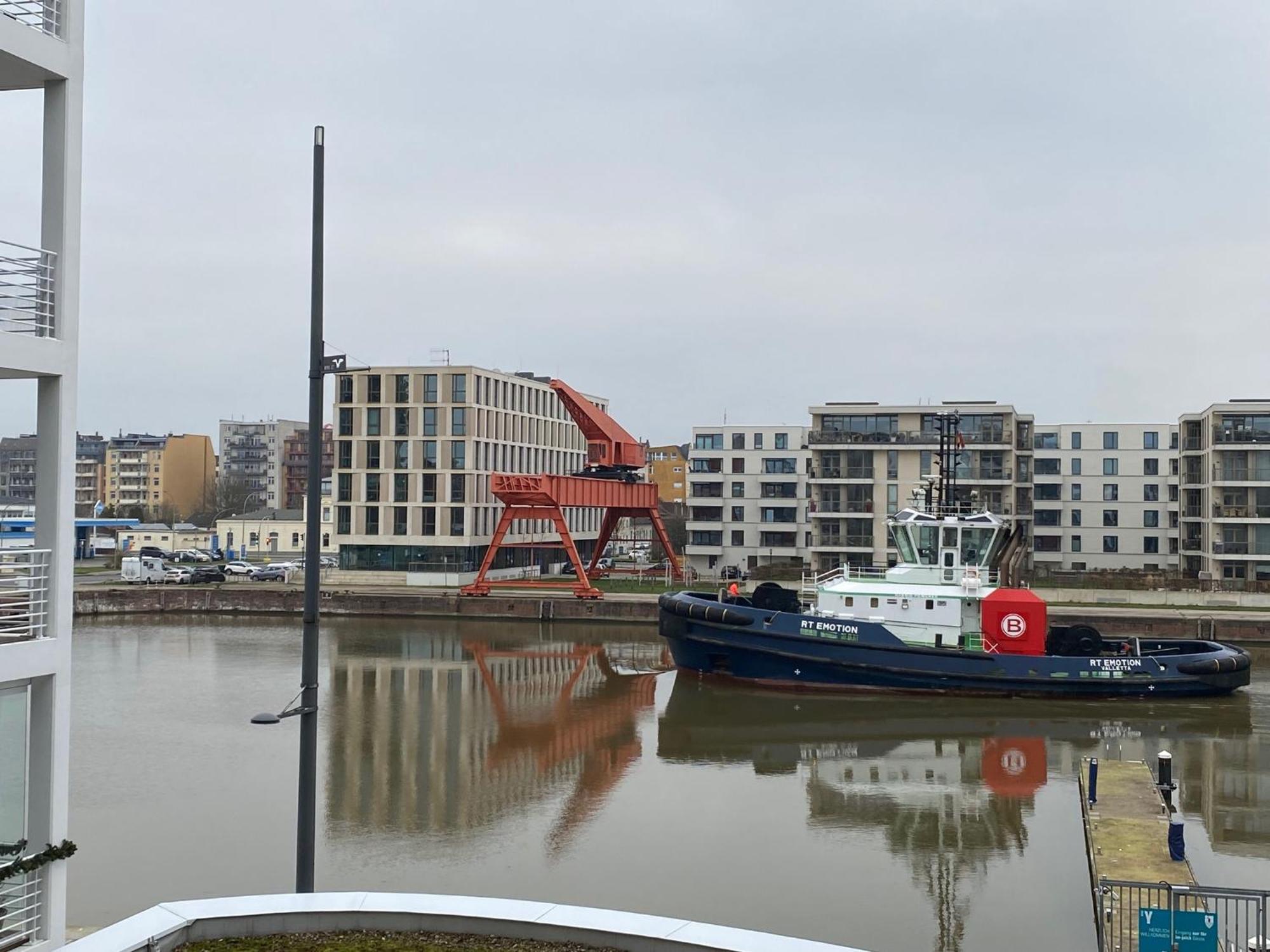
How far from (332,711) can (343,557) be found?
28.3 meters

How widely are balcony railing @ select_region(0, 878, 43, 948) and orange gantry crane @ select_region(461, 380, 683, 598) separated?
106 feet

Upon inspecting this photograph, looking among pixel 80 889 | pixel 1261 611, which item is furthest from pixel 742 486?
pixel 80 889

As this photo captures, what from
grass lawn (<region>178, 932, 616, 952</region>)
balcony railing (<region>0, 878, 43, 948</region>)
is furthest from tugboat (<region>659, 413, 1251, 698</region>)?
balcony railing (<region>0, 878, 43, 948</region>)

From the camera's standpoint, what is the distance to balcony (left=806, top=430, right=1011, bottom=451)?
47.5m

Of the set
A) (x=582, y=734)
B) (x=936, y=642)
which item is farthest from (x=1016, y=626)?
(x=582, y=734)

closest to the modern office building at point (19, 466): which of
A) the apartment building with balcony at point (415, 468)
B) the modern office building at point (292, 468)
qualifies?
the modern office building at point (292, 468)

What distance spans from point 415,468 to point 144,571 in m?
12.2

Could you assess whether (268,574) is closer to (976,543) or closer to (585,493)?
(585,493)

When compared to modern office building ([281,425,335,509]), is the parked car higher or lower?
lower

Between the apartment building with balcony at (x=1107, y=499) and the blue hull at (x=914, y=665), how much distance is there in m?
28.8

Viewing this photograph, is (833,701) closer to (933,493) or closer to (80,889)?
(933,493)

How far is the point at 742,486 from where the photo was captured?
54.0 m

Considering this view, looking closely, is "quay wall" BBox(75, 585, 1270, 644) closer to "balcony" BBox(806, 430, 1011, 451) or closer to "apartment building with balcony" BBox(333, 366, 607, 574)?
"apartment building with balcony" BBox(333, 366, 607, 574)

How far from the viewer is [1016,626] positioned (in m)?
25.9
